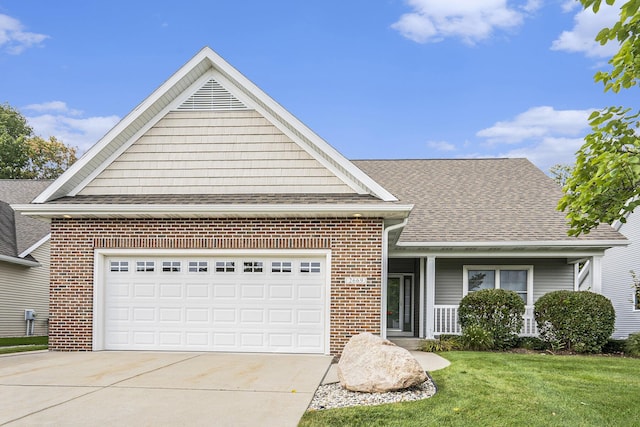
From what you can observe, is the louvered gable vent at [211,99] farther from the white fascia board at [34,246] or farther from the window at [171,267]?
the white fascia board at [34,246]

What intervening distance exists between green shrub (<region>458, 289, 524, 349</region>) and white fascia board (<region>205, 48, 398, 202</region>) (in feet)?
14.4

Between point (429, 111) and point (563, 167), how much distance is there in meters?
21.2

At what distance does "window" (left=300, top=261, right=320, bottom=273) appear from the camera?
12.3 metres

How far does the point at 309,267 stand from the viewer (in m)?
12.4

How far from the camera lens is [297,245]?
12180 millimetres

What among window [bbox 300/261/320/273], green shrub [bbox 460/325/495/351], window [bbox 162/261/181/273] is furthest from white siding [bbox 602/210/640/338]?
window [bbox 162/261/181/273]

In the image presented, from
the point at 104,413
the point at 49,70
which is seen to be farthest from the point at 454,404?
the point at 49,70

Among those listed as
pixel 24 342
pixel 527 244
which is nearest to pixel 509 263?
pixel 527 244

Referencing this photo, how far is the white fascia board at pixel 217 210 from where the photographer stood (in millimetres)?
11625

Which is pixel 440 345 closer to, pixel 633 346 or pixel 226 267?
pixel 633 346

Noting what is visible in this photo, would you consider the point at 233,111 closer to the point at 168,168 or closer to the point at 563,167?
the point at 168,168

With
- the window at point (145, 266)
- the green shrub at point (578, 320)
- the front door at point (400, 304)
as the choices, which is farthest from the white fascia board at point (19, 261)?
the green shrub at point (578, 320)

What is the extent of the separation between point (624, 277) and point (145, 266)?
57.1 ft

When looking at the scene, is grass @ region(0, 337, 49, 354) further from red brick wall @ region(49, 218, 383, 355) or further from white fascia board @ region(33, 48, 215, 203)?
white fascia board @ region(33, 48, 215, 203)
